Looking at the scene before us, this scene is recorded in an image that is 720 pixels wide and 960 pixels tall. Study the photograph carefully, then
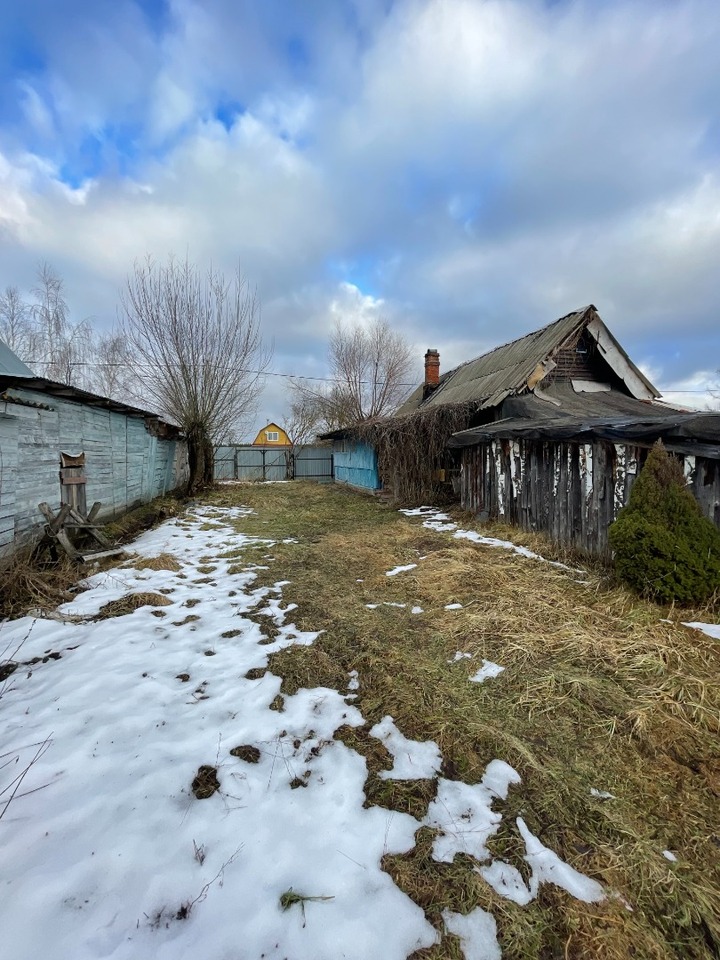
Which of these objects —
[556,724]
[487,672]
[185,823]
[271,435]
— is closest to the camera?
[185,823]

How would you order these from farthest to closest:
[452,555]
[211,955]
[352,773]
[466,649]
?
[452,555], [466,649], [352,773], [211,955]

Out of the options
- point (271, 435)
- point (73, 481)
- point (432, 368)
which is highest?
point (432, 368)

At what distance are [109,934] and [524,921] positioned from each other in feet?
4.82

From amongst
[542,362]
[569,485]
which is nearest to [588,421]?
[569,485]

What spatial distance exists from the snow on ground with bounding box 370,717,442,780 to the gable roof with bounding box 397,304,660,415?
8.81m

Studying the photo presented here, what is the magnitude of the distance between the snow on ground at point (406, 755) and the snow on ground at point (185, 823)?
181 millimetres

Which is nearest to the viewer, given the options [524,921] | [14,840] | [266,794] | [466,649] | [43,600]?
[524,921]

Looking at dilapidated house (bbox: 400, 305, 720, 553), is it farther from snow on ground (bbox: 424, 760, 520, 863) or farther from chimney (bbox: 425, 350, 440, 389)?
snow on ground (bbox: 424, 760, 520, 863)

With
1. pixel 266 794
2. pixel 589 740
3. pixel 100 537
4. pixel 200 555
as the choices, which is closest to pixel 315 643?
pixel 266 794

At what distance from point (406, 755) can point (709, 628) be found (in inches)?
113

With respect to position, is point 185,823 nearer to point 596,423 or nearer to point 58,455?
point 596,423

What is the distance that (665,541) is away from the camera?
3.86 m

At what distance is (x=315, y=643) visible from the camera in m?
3.59

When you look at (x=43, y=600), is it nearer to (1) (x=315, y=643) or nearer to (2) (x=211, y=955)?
(1) (x=315, y=643)
